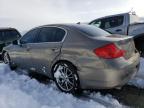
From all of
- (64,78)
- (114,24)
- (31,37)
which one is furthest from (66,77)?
(114,24)

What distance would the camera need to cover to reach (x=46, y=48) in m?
6.57

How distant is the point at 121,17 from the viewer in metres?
11.5

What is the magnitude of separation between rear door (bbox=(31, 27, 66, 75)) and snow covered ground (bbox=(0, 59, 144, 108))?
1.66 feet

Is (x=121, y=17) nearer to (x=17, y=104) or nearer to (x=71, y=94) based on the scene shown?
(x=71, y=94)

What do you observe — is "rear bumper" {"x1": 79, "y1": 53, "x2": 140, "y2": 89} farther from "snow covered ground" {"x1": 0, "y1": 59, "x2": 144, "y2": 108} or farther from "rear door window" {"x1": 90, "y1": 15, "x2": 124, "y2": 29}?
"rear door window" {"x1": 90, "y1": 15, "x2": 124, "y2": 29}

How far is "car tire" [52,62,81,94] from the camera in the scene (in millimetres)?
5859

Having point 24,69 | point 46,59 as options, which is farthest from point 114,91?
point 24,69

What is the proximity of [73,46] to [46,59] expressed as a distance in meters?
1.01

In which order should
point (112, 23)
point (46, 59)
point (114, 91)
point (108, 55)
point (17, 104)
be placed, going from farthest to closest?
point (112, 23) < point (46, 59) < point (114, 91) < point (108, 55) < point (17, 104)

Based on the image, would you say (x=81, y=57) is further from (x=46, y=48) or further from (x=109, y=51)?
(x=46, y=48)

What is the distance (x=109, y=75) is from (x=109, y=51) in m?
0.49

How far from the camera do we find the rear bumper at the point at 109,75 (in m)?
5.30

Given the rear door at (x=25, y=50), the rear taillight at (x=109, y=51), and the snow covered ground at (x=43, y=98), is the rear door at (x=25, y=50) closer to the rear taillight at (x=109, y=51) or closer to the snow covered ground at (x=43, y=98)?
the snow covered ground at (x=43, y=98)

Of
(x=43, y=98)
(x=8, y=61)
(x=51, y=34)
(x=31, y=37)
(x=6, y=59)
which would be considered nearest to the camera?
(x=43, y=98)
